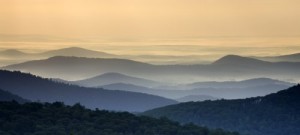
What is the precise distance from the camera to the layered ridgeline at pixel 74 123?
5300 inches

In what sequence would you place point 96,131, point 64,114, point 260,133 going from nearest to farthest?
point 96,131
point 64,114
point 260,133

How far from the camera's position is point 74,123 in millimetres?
143500

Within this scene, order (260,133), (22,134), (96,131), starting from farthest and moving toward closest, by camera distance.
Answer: (260,133) → (96,131) → (22,134)

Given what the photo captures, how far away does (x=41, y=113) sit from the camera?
148000 millimetres

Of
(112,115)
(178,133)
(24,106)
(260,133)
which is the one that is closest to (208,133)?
(178,133)

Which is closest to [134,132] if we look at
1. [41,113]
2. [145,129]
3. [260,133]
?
[145,129]

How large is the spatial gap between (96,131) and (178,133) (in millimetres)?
14702

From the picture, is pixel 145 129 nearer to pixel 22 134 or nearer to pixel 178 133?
pixel 178 133

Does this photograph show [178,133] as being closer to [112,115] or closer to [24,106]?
→ [112,115]

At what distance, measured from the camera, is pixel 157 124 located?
154 metres

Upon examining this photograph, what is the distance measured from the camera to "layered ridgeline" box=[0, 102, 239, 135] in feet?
442

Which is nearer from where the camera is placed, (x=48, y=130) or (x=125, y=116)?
(x=48, y=130)

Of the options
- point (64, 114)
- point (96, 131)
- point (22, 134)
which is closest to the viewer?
point (22, 134)

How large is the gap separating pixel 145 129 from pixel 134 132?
2583 mm
